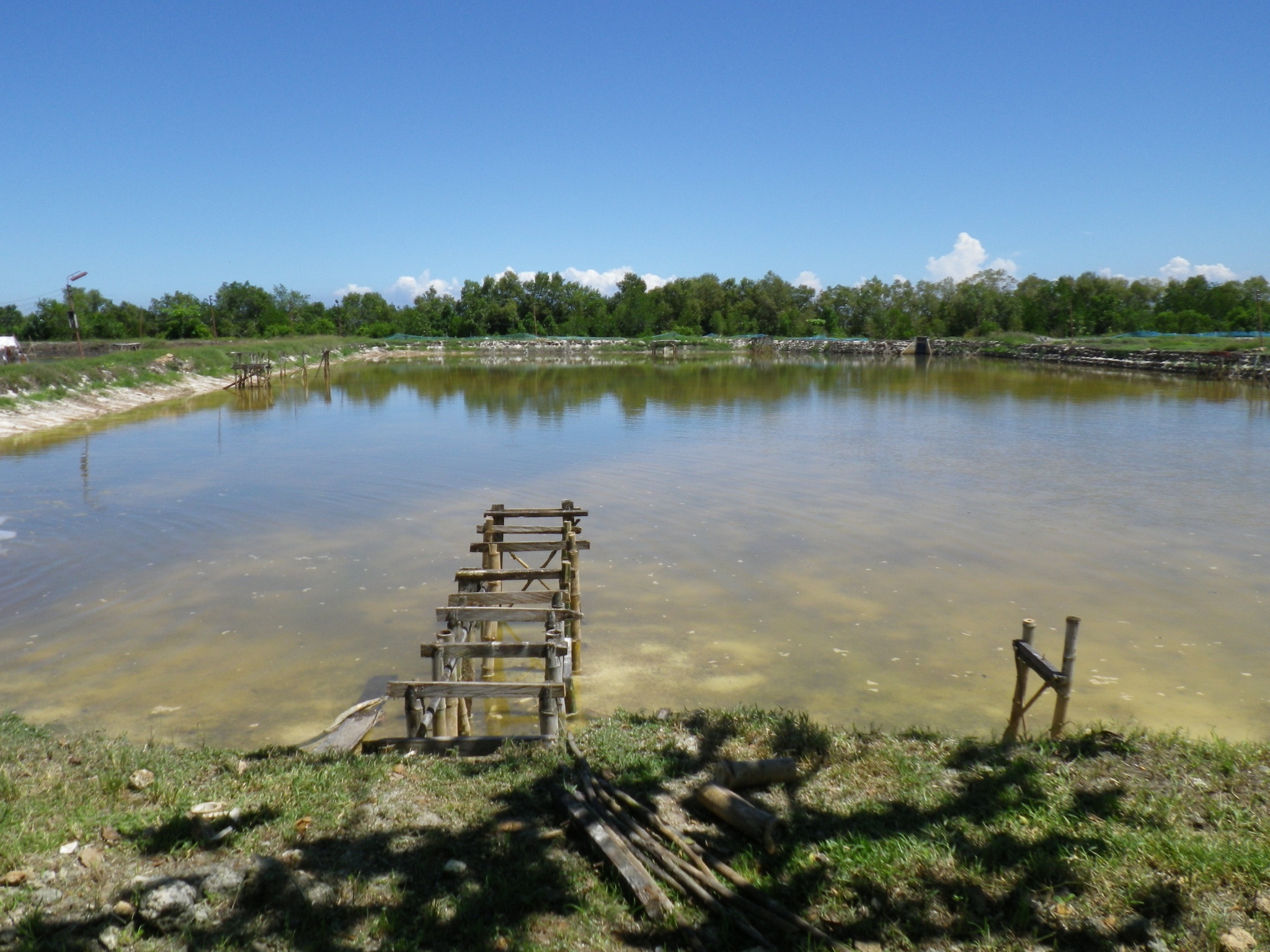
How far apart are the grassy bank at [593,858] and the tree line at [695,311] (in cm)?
10324

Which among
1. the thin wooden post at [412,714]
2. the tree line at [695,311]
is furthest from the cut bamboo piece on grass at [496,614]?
the tree line at [695,311]

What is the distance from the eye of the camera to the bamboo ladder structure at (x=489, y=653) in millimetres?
6996

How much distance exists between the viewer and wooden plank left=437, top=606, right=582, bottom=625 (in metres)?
8.41

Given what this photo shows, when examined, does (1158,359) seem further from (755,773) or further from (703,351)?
(755,773)

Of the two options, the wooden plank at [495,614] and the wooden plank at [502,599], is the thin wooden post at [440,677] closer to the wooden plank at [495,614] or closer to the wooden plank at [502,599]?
the wooden plank at [495,614]

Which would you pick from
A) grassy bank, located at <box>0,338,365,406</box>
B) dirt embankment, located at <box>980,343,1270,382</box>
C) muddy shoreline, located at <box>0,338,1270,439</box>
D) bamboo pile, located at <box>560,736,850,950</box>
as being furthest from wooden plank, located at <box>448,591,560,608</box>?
dirt embankment, located at <box>980,343,1270,382</box>

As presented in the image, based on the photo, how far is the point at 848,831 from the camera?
530 cm

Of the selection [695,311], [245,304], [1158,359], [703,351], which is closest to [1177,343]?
[1158,359]

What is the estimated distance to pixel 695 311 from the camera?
13062 cm

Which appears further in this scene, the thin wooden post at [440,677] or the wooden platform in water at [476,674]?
the thin wooden post at [440,677]

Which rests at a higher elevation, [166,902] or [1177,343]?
[1177,343]

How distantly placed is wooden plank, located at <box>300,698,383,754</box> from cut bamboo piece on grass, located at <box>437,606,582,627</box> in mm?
999

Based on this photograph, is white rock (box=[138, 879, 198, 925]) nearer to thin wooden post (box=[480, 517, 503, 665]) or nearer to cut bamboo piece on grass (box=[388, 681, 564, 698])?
cut bamboo piece on grass (box=[388, 681, 564, 698])

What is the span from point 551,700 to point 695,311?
126708 mm
